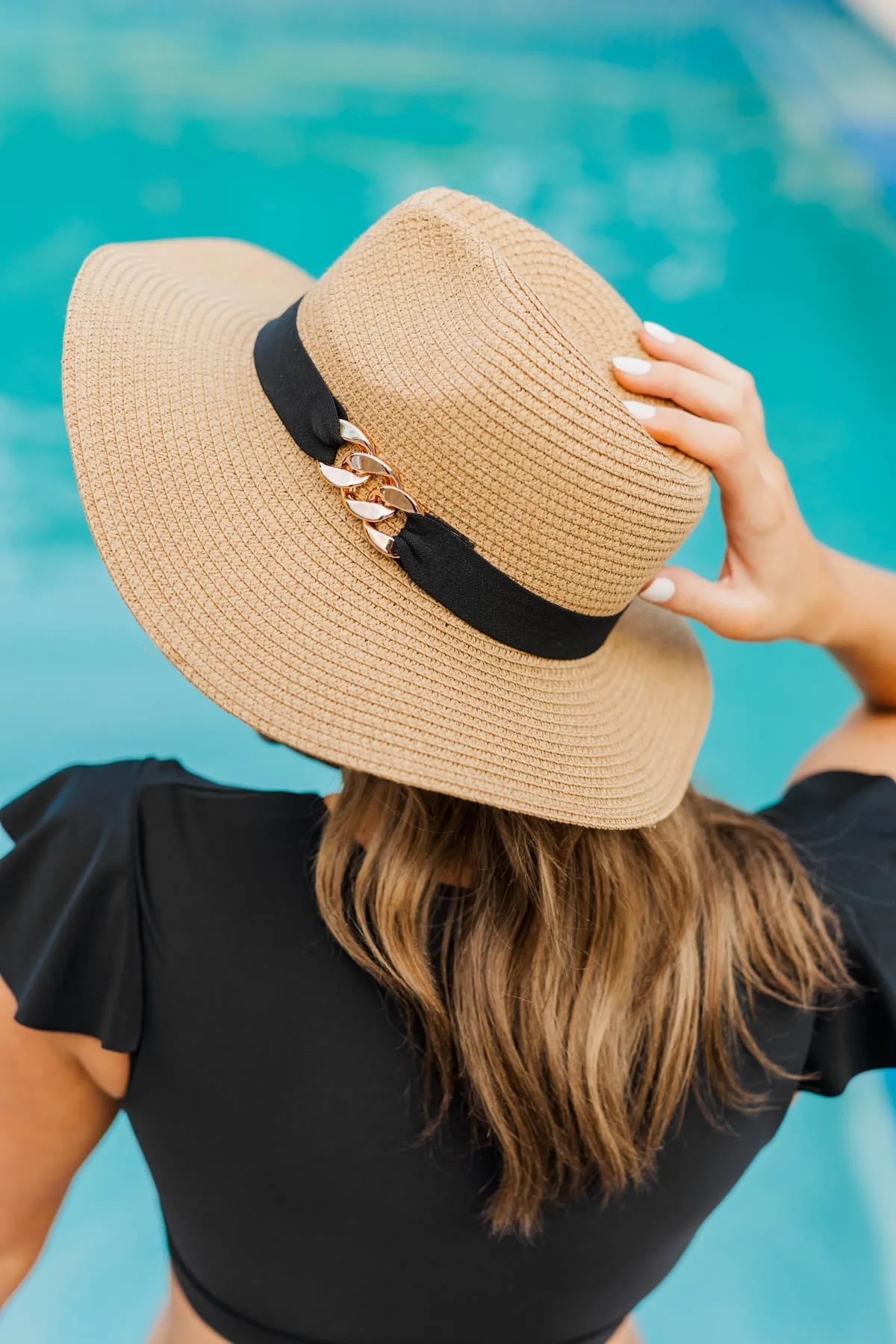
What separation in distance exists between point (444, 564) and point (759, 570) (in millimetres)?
340

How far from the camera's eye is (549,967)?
75cm

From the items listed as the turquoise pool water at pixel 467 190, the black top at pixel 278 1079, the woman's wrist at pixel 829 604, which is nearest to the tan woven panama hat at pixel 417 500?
the black top at pixel 278 1079

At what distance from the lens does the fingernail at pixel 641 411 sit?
2.48ft

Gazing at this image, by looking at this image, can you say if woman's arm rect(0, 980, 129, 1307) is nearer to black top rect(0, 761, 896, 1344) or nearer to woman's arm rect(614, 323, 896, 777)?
black top rect(0, 761, 896, 1344)

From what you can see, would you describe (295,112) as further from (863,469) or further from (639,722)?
(639,722)

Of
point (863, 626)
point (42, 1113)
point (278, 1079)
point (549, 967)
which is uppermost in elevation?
point (863, 626)

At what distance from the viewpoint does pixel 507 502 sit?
28.5 inches

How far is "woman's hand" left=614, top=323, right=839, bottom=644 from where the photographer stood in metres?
0.79

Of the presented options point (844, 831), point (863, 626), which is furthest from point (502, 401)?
point (863, 626)

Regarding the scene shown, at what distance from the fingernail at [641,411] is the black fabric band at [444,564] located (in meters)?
0.14

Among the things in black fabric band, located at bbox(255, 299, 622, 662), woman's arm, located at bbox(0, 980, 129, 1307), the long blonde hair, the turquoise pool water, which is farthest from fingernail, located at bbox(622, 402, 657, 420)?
the turquoise pool water

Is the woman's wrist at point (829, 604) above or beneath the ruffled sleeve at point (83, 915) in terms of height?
above

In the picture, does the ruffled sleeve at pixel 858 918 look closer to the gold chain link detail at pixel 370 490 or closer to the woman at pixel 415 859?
the woman at pixel 415 859

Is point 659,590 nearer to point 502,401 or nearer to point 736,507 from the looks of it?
point 736,507
